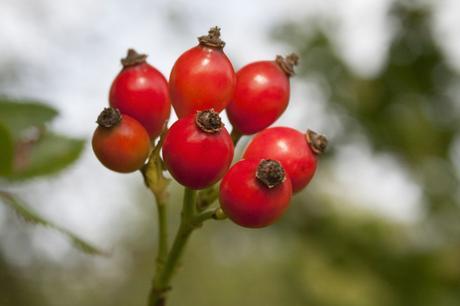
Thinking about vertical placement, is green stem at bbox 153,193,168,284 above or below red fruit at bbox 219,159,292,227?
below

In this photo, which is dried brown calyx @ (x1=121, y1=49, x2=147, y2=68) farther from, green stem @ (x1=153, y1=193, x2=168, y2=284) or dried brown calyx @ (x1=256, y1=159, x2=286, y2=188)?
dried brown calyx @ (x1=256, y1=159, x2=286, y2=188)

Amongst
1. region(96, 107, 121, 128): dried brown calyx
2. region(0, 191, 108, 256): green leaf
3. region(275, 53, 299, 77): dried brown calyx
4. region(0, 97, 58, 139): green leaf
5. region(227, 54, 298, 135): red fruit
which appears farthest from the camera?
region(0, 97, 58, 139): green leaf

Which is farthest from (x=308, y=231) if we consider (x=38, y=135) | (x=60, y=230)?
(x=60, y=230)

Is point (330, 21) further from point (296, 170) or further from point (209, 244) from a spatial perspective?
point (209, 244)

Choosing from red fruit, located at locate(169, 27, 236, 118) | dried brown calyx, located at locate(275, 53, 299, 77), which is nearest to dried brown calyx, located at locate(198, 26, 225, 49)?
red fruit, located at locate(169, 27, 236, 118)

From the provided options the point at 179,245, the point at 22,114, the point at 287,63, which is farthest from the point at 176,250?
the point at 22,114
